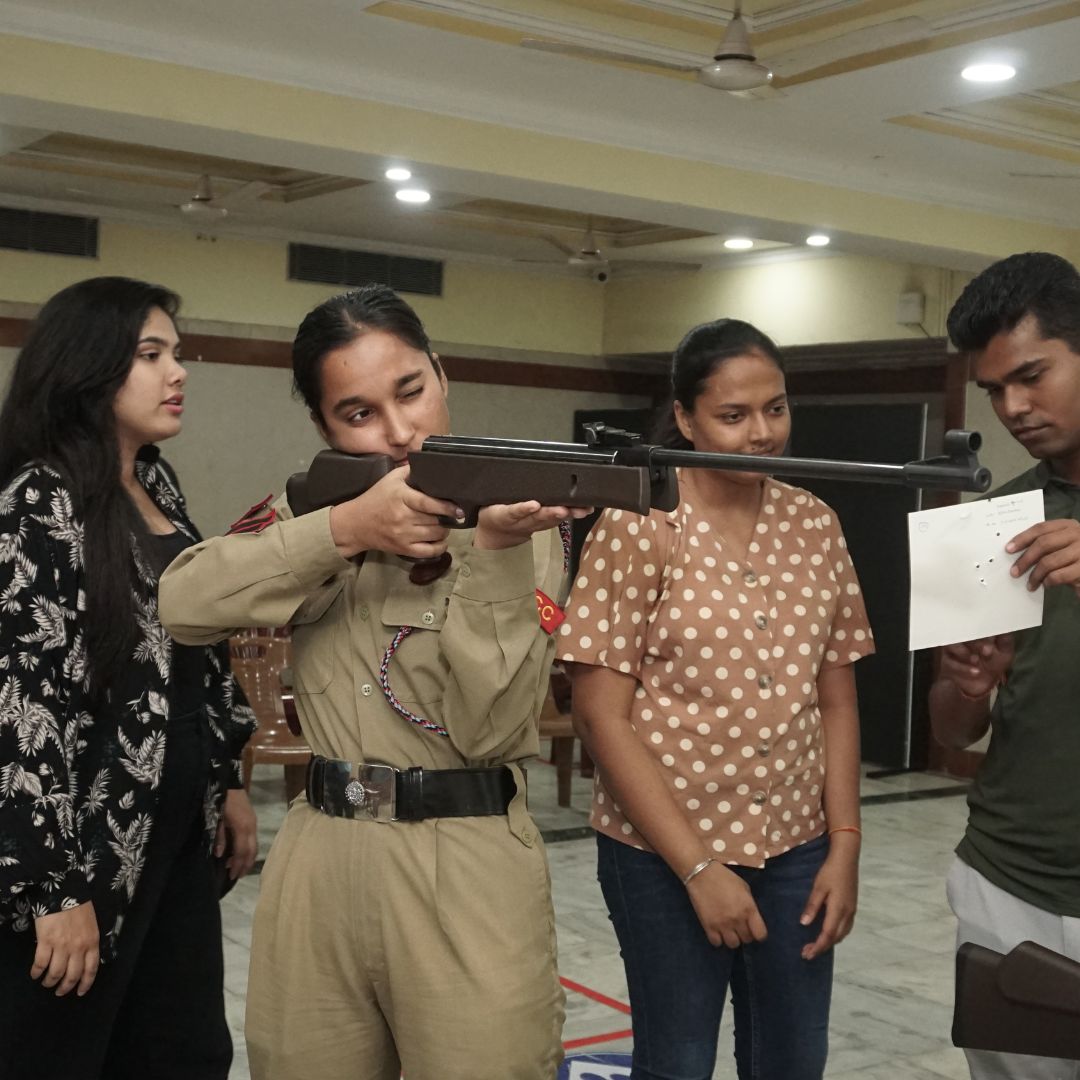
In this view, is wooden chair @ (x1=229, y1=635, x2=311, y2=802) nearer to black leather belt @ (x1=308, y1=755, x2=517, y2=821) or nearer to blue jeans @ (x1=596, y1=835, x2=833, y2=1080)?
blue jeans @ (x1=596, y1=835, x2=833, y2=1080)

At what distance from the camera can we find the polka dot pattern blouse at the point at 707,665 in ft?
6.46

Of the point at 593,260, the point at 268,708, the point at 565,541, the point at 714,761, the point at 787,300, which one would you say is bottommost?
the point at 268,708

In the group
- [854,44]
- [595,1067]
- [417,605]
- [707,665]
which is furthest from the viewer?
[854,44]

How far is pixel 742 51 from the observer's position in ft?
13.7

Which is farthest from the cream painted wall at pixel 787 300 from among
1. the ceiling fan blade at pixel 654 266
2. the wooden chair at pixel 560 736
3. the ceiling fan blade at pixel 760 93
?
the ceiling fan blade at pixel 760 93

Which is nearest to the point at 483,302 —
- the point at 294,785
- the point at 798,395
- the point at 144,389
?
the point at 798,395

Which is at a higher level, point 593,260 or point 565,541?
point 593,260

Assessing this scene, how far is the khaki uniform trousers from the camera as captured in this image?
1511 millimetres

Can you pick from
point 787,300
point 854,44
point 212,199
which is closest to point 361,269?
point 212,199

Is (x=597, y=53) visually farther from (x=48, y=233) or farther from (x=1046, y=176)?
(x=48, y=233)

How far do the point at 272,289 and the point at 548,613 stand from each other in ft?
24.3

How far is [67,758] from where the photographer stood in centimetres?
200

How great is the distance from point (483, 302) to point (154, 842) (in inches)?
296

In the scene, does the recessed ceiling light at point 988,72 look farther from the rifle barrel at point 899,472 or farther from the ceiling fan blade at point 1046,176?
the rifle barrel at point 899,472
